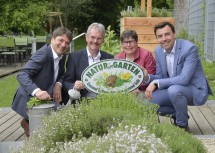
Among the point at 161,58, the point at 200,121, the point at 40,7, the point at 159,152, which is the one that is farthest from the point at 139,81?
the point at 40,7

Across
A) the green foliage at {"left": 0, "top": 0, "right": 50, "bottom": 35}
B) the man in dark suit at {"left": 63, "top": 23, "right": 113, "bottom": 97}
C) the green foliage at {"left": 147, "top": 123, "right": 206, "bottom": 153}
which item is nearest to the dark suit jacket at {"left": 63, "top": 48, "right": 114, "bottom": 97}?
the man in dark suit at {"left": 63, "top": 23, "right": 113, "bottom": 97}

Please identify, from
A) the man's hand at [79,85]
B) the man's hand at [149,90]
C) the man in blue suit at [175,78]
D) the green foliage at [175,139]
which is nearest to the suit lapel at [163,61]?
the man in blue suit at [175,78]

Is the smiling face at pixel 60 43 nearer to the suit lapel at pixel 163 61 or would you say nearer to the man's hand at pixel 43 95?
the man's hand at pixel 43 95

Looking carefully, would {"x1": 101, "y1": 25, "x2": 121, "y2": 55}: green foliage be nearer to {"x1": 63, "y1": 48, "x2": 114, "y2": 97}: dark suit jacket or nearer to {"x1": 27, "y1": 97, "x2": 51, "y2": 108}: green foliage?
{"x1": 63, "y1": 48, "x2": 114, "y2": 97}: dark suit jacket

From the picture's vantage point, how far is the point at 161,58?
5164 mm

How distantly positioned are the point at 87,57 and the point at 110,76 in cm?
56

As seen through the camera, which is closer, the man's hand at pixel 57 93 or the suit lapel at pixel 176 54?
the man's hand at pixel 57 93

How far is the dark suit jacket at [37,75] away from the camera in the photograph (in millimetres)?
4645

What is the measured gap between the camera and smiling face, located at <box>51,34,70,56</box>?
4.68 m

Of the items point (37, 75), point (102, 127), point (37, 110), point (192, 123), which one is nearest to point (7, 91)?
point (192, 123)

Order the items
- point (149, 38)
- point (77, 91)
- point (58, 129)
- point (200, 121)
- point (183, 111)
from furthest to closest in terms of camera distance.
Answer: point (149, 38) < point (200, 121) < point (183, 111) < point (77, 91) < point (58, 129)

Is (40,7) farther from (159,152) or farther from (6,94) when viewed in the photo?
(159,152)

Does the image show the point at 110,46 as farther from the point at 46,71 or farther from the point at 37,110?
the point at 37,110

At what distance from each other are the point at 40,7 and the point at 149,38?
481 inches
